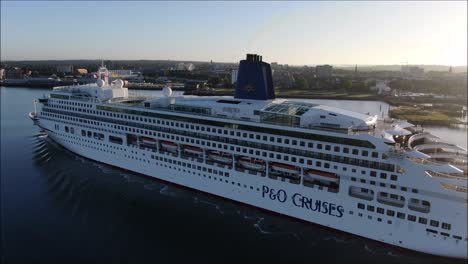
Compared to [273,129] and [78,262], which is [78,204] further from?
[273,129]

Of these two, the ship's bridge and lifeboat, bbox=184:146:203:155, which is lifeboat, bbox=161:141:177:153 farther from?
the ship's bridge

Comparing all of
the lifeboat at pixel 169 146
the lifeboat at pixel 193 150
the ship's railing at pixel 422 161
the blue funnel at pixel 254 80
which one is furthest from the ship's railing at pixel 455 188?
the lifeboat at pixel 169 146

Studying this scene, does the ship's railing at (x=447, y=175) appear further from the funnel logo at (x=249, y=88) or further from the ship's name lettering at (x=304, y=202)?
the funnel logo at (x=249, y=88)

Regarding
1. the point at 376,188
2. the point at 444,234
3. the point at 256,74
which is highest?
the point at 256,74

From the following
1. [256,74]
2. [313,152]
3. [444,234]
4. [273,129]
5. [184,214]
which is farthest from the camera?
[256,74]

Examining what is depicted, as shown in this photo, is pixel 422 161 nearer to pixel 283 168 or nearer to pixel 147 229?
pixel 283 168

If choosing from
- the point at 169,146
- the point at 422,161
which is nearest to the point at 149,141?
the point at 169,146

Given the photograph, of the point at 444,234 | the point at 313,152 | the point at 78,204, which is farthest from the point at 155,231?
the point at 444,234
